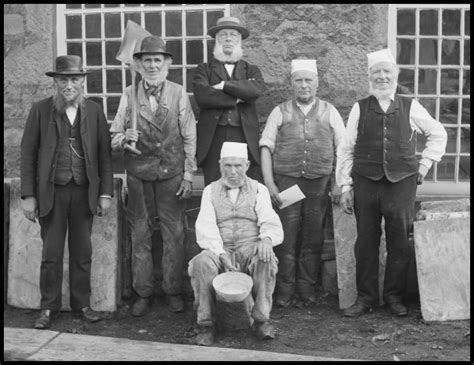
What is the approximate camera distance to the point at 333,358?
5289 millimetres

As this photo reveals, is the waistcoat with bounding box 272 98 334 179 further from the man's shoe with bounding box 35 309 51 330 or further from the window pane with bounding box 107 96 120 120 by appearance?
the man's shoe with bounding box 35 309 51 330

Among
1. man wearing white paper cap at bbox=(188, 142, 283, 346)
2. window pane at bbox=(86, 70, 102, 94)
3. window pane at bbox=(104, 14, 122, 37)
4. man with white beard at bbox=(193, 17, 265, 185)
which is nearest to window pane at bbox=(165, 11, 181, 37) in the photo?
window pane at bbox=(104, 14, 122, 37)

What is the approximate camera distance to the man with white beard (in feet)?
20.7

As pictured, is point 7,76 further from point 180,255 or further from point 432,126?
point 432,126

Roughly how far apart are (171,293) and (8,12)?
312 cm

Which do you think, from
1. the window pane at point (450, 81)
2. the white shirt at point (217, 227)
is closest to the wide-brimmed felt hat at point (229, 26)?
the white shirt at point (217, 227)

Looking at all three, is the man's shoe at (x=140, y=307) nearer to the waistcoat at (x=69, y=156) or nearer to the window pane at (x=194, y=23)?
the waistcoat at (x=69, y=156)

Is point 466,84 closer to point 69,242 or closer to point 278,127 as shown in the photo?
point 278,127

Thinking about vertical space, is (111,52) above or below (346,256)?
above

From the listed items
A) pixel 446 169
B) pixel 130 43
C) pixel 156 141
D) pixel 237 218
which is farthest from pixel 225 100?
pixel 446 169

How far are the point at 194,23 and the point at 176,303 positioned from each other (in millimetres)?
2591

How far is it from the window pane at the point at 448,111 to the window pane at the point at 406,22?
69cm

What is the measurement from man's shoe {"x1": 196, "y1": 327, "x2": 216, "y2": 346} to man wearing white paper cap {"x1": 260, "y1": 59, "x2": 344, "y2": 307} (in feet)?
3.07

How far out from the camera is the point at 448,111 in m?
7.21
